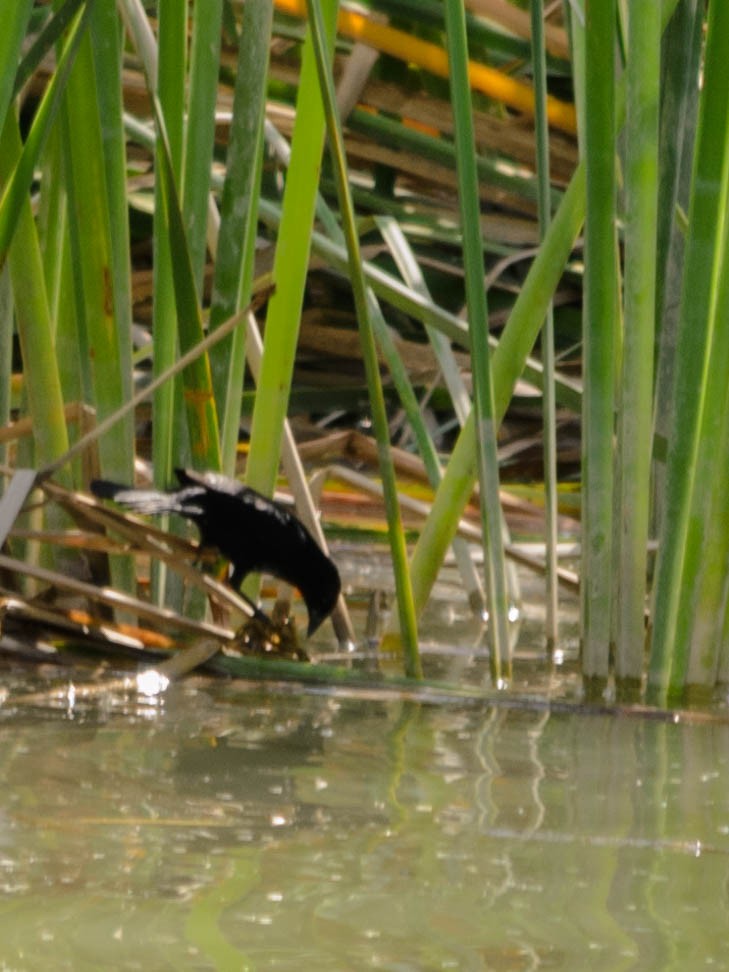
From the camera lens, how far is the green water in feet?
2.02

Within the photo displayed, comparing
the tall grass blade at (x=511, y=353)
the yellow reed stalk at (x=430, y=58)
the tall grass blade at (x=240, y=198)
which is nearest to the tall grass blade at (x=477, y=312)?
the tall grass blade at (x=511, y=353)

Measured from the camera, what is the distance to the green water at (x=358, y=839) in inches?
24.3

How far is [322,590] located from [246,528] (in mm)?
108

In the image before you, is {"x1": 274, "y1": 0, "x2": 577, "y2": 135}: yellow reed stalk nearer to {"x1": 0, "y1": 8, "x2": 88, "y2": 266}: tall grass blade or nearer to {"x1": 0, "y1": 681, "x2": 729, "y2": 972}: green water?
{"x1": 0, "y1": 8, "x2": 88, "y2": 266}: tall grass blade

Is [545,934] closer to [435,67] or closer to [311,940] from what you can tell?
[311,940]

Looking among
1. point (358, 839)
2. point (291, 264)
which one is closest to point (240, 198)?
point (291, 264)

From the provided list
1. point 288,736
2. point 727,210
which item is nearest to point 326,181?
point 727,210

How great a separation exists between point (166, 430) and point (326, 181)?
1.13 metres

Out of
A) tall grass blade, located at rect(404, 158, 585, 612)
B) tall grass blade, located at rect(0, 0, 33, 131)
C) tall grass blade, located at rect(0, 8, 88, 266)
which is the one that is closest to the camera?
tall grass blade, located at rect(0, 0, 33, 131)

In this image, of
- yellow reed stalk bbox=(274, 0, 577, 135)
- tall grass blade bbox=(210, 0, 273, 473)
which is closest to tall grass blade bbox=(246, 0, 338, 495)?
tall grass blade bbox=(210, 0, 273, 473)

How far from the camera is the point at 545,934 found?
64cm

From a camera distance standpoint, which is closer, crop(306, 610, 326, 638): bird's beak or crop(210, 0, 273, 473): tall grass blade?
crop(210, 0, 273, 473): tall grass blade

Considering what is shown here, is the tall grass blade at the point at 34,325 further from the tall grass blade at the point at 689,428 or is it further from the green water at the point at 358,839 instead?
the tall grass blade at the point at 689,428

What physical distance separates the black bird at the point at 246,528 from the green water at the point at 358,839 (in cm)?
15
